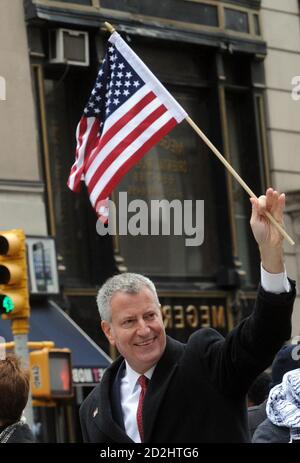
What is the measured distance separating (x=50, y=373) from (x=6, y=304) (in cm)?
180

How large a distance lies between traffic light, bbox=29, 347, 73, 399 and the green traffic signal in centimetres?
143

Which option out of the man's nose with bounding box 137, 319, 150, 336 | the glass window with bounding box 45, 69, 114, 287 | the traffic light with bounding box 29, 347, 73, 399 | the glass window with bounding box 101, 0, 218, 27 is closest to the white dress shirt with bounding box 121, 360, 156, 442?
the man's nose with bounding box 137, 319, 150, 336

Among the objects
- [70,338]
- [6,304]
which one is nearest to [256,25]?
[70,338]

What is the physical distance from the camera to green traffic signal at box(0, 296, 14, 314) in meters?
12.8

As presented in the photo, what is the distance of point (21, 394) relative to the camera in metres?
6.45

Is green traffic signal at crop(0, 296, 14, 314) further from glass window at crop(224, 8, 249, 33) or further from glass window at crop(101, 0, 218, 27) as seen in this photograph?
glass window at crop(224, 8, 249, 33)

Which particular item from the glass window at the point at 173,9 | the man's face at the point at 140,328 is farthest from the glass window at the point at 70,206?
the man's face at the point at 140,328

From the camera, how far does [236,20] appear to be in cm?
2091

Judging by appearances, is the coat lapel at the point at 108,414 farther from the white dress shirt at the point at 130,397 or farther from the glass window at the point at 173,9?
the glass window at the point at 173,9

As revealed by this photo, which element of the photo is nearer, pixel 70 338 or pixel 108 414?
pixel 108 414

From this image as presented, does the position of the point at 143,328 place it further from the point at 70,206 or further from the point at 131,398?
the point at 70,206

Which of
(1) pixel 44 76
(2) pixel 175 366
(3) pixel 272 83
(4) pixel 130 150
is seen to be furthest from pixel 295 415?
(3) pixel 272 83

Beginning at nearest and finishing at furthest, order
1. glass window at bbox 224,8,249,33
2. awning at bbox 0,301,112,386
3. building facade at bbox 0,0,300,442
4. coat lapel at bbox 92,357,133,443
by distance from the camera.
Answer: coat lapel at bbox 92,357,133,443 → awning at bbox 0,301,112,386 → building facade at bbox 0,0,300,442 → glass window at bbox 224,8,249,33

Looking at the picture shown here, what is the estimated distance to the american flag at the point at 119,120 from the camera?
8953mm
